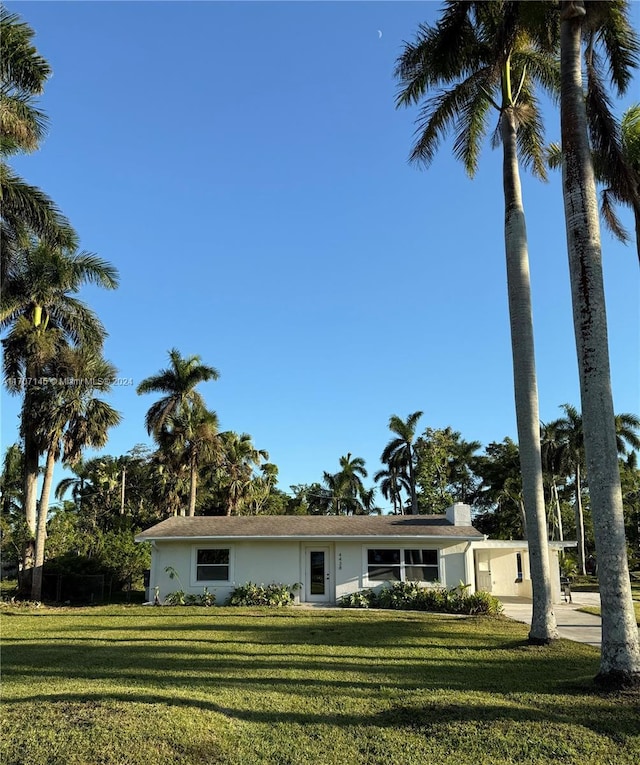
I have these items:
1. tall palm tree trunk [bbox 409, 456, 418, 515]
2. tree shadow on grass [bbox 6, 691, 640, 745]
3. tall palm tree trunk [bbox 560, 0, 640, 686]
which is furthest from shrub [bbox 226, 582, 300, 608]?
tall palm tree trunk [bbox 409, 456, 418, 515]

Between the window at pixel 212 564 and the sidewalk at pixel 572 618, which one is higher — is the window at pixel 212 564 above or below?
above

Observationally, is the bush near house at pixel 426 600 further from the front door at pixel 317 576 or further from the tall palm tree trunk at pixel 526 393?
the tall palm tree trunk at pixel 526 393

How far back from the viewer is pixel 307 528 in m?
20.9

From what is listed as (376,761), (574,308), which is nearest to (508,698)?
(376,761)

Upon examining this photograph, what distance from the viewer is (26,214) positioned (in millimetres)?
16938

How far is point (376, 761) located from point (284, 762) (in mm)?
815

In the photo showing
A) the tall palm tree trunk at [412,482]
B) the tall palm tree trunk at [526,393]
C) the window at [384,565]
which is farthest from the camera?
the tall palm tree trunk at [412,482]

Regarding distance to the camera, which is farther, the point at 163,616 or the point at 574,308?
the point at 163,616

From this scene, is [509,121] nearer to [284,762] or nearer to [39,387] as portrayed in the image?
[284,762]

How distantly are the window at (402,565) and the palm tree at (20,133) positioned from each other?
14.2 m

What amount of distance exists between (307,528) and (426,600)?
480 cm

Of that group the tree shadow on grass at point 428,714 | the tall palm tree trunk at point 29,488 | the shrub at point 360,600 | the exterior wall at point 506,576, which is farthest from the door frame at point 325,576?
the tree shadow on grass at point 428,714

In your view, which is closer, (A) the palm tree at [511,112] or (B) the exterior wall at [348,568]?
(A) the palm tree at [511,112]

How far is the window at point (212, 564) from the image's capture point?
67.4 ft
